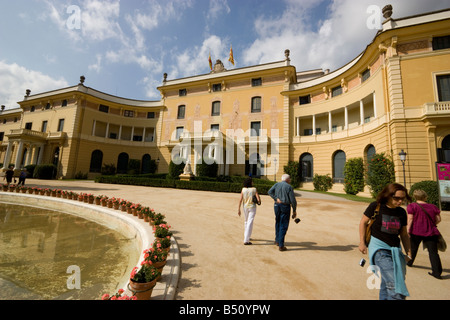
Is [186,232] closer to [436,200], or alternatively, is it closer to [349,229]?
[349,229]

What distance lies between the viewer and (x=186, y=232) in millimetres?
5477

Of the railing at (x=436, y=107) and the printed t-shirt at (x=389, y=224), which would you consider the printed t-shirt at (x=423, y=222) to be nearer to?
the printed t-shirt at (x=389, y=224)

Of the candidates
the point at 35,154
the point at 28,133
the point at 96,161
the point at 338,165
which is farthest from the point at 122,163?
the point at 338,165

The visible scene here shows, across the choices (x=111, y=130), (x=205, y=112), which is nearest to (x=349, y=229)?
(x=205, y=112)

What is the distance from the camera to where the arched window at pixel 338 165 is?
19.2 m

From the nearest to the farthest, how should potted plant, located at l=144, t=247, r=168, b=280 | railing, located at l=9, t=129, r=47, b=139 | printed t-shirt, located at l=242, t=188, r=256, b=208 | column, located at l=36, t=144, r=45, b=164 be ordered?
potted plant, located at l=144, t=247, r=168, b=280, printed t-shirt, located at l=242, t=188, r=256, b=208, railing, located at l=9, t=129, r=47, b=139, column, located at l=36, t=144, r=45, b=164

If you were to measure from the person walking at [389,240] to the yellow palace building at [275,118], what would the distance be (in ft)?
47.6

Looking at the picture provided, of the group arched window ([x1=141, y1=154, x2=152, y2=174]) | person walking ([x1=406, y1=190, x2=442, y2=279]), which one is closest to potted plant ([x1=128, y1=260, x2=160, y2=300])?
person walking ([x1=406, y1=190, x2=442, y2=279])

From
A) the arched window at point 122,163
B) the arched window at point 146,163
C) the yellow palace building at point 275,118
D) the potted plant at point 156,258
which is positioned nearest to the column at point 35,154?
the yellow palace building at point 275,118

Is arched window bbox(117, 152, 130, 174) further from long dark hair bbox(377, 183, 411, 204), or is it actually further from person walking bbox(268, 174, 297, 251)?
long dark hair bbox(377, 183, 411, 204)

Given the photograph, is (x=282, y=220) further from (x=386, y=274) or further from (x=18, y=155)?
(x=18, y=155)

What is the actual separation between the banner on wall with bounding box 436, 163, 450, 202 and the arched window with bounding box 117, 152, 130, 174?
33.4 metres

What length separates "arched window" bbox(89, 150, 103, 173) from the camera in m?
27.8

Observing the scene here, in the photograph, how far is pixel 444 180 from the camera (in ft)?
→ 32.0
